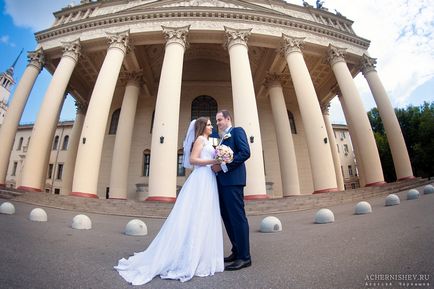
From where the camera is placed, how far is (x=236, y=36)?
629 inches

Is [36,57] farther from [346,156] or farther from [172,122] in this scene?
[346,156]

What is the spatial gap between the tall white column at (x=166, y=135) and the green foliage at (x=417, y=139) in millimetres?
30067

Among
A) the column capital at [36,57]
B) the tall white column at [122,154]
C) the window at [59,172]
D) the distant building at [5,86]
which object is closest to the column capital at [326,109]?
the tall white column at [122,154]

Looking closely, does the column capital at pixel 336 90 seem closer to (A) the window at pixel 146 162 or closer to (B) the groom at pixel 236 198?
(A) the window at pixel 146 162

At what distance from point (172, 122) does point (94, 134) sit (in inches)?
192

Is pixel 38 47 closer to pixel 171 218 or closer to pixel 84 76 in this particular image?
pixel 84 76

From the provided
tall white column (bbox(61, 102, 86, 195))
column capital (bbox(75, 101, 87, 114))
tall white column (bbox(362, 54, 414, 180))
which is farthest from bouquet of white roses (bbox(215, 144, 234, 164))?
column capital (bbox(75, 101, 87, 114))

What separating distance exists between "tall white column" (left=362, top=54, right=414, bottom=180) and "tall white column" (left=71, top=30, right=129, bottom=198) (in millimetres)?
21371

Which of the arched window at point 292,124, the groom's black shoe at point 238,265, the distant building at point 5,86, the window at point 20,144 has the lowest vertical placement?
the groom's black shoe at point 238,265

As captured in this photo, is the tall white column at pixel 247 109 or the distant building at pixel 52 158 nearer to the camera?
the tall white column at pixel 247 109

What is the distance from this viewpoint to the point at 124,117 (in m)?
18.0

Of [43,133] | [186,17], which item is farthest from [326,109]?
[43,133]

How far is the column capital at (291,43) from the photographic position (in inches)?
660

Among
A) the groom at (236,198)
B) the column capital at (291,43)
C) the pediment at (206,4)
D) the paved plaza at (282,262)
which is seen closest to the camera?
the paved plaza at (282,262)
